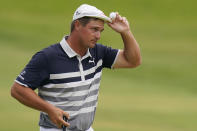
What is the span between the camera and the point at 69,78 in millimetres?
5613

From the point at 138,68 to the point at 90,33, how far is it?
831 cm

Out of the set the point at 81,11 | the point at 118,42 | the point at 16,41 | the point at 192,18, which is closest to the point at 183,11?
the point at 192,18

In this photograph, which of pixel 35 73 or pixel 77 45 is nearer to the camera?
pixel 35 73

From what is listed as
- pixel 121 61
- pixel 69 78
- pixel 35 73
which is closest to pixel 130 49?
pixel 121 61

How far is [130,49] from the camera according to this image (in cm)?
600

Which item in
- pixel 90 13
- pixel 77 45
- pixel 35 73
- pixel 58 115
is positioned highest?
pixel 90 13

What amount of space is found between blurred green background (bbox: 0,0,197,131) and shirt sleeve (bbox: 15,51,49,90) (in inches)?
179

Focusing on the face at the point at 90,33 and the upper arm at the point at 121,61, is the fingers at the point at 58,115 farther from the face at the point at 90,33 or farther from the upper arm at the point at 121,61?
the upper arm at the point at 121,61

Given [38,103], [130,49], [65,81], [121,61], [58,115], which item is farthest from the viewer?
[121,61]

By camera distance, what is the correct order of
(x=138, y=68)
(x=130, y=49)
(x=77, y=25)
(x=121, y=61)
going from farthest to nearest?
(x=138, y=68)
(x=121, y=61)
(x=130, y=49)
(x=77, y=25)

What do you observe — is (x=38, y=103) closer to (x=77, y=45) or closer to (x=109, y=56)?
(x=77, y=45)

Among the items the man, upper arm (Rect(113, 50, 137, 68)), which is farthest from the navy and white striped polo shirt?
upper arm (Rect(113, 50, 137, 68))

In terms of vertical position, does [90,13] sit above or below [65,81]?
above

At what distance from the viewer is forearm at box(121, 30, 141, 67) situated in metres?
5.92
